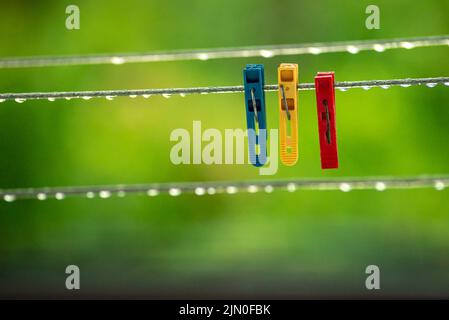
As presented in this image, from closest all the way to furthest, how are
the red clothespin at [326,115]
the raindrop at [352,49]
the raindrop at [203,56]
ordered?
the red clothespin at [326,115] → the raindrop at [352,49] → the raindrop at [203,56]

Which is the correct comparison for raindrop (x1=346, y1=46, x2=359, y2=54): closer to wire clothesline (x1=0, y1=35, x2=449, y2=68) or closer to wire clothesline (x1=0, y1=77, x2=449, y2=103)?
wire clothesline (x1=0, y1=35, x2=449, y2=68)

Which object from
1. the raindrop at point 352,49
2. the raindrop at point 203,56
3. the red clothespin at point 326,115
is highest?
the raindrop at point 203,56

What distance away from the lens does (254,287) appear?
2029mm

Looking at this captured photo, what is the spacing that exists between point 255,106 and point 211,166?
70cm

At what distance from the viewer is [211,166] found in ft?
6.64

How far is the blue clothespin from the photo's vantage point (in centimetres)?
131

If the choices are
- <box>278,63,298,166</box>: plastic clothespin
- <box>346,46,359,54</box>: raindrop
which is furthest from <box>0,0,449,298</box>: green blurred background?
<box>278,63,298,166</box>: plastic clothespin

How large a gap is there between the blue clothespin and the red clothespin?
12 centimetres

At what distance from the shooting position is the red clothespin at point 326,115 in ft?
4.25

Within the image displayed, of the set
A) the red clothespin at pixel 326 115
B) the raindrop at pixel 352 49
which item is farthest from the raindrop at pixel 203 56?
the red clothespin at pixel 326 115

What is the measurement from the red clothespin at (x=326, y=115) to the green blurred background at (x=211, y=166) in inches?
26.9

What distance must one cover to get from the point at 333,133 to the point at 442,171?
33.1 inches

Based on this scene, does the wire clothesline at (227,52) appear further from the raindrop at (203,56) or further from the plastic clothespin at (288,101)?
the plastic clothespin at (288,101)
